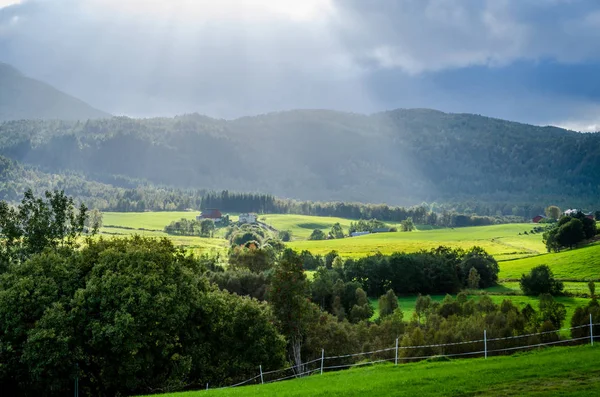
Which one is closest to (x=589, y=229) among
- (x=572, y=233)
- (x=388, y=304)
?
(x=572, y=233)

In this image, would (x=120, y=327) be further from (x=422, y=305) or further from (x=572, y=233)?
(x=572, y=233)

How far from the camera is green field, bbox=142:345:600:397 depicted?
24.6 metres

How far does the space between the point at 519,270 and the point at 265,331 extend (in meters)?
84.1

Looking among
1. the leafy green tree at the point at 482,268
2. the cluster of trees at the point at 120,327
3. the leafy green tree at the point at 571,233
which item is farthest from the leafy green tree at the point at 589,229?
the cluster of trees at the point at 120,327

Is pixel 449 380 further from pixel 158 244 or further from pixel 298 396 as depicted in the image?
pixel 158 244

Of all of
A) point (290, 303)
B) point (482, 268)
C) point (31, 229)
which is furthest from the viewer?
point (482, 268)

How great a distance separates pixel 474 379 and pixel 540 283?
6810 centimetres

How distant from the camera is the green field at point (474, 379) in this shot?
24625 mm

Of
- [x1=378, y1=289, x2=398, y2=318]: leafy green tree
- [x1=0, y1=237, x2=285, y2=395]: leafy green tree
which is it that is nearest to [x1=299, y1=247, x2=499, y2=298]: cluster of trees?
[x1=378, y1=289, x2=398, y2=318]: leafy green tree

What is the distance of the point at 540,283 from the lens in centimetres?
8831

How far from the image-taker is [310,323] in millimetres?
60188

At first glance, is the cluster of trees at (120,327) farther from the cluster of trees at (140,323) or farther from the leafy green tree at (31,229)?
the leafy green tree at (31,229)

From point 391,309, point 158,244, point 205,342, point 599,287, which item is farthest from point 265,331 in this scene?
point 599,287

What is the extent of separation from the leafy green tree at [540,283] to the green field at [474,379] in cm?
5561
